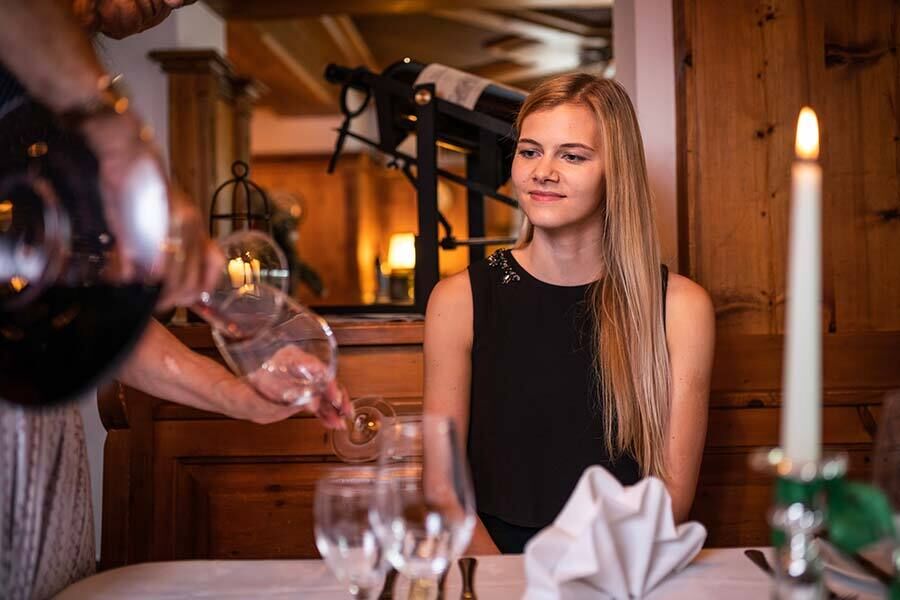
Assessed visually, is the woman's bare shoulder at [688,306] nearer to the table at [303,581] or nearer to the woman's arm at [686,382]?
the woman's arm at [686,382]

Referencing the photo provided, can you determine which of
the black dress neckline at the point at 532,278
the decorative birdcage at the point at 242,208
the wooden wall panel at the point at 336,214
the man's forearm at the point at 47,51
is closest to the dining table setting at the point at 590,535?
the man's forearm at the point at 47,51

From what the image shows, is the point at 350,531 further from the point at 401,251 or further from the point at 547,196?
the point at 401,251

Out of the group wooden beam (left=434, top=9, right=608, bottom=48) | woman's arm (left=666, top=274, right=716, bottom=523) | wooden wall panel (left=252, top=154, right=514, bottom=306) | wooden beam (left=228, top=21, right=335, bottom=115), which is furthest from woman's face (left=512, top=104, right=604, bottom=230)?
wooden wall panel (left=252, top=154, right=514, bottom=306)

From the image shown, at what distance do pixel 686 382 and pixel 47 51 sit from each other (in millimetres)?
1123

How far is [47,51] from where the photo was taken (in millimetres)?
659

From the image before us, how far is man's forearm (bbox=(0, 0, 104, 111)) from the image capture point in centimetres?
64

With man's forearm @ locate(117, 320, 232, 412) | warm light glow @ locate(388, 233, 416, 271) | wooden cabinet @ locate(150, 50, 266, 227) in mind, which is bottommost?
man's forearm @ locate(117, 320, 232, 412)

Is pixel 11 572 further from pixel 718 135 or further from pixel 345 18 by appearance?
pixel 345 18

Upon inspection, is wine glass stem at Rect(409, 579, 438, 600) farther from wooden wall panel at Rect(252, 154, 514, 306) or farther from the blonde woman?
wooden wall panel at Rect(252, 154, 514, 306)

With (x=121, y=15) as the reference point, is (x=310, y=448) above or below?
below

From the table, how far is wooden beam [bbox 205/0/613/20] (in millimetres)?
3588

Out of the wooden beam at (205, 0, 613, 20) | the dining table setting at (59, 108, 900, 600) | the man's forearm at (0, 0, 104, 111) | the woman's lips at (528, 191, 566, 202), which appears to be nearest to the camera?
the dining table setting at (59, 108, 900, 600)

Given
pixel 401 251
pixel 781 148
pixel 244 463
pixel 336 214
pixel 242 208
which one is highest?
pixel 336 214

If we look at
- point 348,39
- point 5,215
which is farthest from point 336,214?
point 5,215
